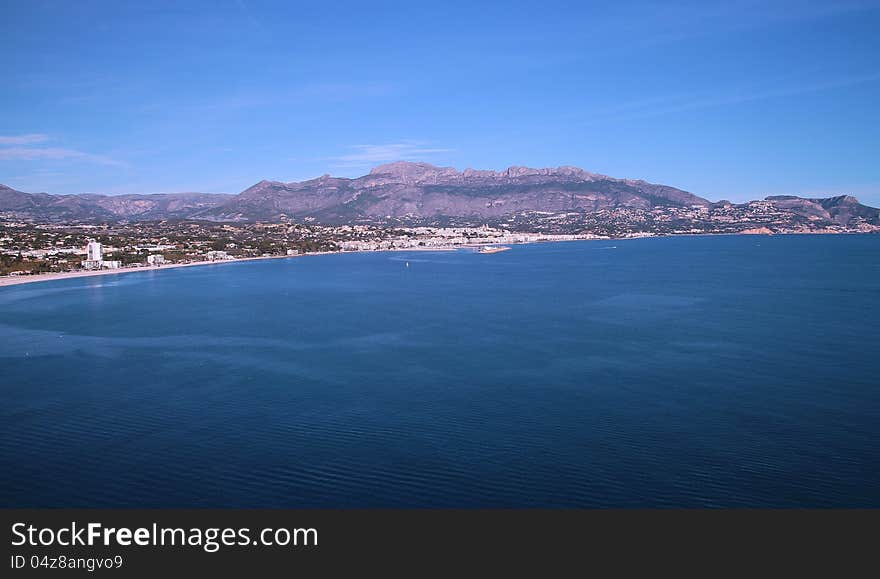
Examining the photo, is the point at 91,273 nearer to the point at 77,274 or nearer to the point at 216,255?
the point at 77,274

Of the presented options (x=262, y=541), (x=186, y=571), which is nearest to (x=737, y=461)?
(x=262, y=541)

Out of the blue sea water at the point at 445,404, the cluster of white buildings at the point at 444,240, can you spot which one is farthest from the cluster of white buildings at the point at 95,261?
the cluster of white buildings at the point at 444,240

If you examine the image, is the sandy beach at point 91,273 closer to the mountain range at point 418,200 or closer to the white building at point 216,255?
the white building at point 216,255

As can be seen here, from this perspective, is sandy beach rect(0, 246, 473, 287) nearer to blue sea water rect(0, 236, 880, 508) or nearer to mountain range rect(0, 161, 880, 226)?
blue sea water rect(0, 236, 880, 508)

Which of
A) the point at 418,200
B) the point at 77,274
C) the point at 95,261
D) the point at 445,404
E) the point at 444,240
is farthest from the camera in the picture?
the point at 418,200

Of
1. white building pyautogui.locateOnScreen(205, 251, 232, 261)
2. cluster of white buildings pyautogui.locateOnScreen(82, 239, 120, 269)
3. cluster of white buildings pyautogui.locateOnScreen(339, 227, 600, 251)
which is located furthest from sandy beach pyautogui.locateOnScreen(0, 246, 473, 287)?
cluster of white buildings pyautogui.locateOnScreen(339, 227, 600, 251)

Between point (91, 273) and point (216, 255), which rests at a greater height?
point (216, 255)

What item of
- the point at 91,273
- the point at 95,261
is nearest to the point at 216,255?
the point at 95,261
